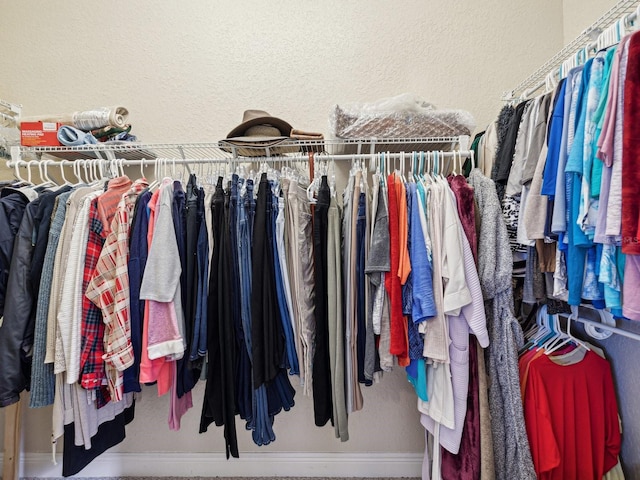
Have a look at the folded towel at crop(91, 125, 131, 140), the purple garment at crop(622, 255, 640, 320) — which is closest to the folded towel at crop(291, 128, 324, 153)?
the folded towel at crop(91, 125, 131, 140)

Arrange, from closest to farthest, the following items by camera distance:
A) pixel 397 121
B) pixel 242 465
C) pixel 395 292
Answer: pixel 395 292 → pixel 397 121 → pixel 242 465

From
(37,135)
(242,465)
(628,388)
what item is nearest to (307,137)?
(37,135)

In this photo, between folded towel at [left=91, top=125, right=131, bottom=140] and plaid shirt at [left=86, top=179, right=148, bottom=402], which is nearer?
plaid shirt at [left=86, top=179, right=148, bottom=402]

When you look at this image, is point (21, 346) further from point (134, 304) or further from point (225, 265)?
point (225, 265)

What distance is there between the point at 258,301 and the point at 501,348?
93 cm

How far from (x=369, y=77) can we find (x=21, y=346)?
1963mm

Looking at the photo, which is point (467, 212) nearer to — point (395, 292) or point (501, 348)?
point (395, 292)

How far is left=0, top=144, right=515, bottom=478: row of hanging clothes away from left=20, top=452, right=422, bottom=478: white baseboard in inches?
22.6

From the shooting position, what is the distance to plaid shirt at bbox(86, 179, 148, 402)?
1002mm

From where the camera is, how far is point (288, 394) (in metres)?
1.14

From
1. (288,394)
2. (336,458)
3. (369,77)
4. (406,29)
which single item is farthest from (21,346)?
(406,29)

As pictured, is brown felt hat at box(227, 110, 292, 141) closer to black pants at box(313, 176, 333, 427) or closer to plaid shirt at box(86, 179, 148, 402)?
black pants at box(313, 176, 333, 427)

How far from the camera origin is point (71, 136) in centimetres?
134

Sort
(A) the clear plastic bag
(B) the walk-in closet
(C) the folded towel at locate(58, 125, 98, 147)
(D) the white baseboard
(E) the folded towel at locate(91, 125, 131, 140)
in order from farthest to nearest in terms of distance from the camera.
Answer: (D) the white baseboard
(E) the folded towel at locate(91, 125, 131, 140)
(C) the folded towel at locate(58, 125, 98, 147)
(A) the clear plastic bag
(B) the walk-in closet
